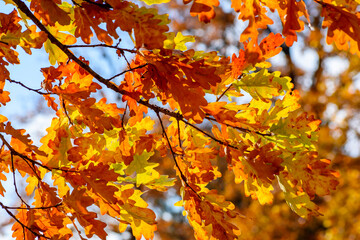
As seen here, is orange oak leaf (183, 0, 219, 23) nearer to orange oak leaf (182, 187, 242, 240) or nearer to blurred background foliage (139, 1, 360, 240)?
orange oak leaf (182, 187, 242, 240)

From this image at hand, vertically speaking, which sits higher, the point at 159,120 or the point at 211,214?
the point at 159,120

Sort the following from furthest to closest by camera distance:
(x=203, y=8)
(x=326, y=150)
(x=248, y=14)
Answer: (x=326, y=150) → (x=248, y=14) → (x=203, y=8)

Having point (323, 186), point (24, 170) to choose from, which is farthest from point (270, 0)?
point (24, 170)

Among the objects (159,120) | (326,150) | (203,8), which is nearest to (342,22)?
(203,8)

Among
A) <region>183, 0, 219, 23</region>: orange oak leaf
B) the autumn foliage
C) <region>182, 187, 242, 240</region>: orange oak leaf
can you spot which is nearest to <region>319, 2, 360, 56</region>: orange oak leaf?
the autumn foliage

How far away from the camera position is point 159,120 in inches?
47.6

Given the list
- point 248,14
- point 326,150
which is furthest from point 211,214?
point 326,150

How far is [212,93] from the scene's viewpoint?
1.26 m

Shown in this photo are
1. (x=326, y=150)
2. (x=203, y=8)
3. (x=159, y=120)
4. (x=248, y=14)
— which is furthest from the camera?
(x=326, y=150)

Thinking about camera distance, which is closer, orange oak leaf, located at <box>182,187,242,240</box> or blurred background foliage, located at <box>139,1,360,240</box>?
orange oak leaf, located at <box>182,187,242,240</box>

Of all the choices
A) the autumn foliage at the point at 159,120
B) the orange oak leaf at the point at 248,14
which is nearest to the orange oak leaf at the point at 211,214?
the autumn foliage at the point at 159,120

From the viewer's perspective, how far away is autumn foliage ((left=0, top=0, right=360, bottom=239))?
3.32 ft

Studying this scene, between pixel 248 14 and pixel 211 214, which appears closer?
pixel 248 14

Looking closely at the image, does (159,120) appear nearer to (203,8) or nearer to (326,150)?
(203,8)
